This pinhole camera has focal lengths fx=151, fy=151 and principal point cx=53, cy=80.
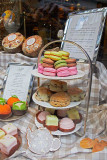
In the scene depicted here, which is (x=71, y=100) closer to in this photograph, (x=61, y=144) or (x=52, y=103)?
(x=52, y=103)

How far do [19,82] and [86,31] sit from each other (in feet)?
2.72

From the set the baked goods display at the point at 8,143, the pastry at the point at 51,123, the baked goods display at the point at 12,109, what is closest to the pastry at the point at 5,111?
the baked goods display at the point at 12,109

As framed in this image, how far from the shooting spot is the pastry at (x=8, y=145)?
2.81ft

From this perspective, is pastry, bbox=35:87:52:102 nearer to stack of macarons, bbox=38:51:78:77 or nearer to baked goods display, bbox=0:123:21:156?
stack of macarons, bbox=38:51:78:77

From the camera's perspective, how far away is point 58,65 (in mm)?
929

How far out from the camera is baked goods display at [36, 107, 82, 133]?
1.03 meters

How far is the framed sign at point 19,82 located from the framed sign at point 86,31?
48cm

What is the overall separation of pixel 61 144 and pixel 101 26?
1.03 m

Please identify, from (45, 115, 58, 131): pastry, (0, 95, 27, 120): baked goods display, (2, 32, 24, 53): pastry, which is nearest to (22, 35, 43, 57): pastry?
(2, 32, 24, 53): pastry

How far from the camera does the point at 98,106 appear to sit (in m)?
1.34

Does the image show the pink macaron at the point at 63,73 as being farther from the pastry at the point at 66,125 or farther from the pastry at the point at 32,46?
the pastry at the point at 32,46

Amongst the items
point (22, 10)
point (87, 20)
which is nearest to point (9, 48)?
point (22, 10)

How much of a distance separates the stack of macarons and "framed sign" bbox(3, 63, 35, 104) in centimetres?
56

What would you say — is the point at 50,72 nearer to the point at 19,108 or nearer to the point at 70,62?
the point at 70,62
